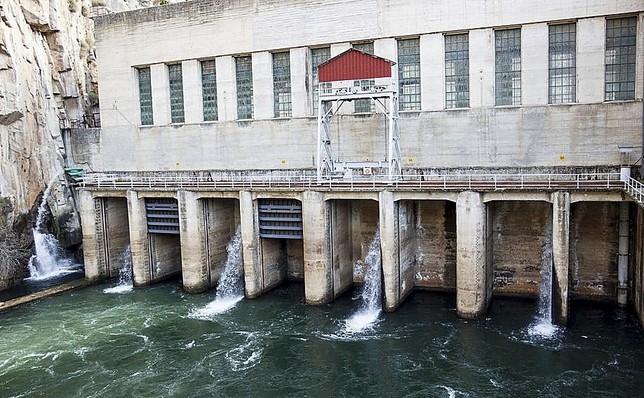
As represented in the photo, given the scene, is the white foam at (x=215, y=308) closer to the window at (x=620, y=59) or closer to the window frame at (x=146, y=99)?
the window frame at (x=146, y=99)

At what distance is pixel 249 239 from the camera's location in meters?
30.6

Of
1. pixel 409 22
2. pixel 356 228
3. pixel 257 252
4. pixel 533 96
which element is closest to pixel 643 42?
pixel 533 96

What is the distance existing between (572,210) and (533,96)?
6025mm

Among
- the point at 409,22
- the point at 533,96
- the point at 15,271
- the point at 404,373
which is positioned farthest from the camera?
→ the point at 15,271

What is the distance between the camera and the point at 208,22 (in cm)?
3688

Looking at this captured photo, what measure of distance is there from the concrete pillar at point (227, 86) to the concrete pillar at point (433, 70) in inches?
470

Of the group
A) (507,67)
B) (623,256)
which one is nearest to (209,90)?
(507,67)

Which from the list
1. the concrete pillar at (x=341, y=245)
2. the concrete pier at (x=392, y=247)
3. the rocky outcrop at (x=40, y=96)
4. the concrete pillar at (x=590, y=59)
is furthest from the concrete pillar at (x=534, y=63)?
the rocky outcrop at (x=40, y=96)

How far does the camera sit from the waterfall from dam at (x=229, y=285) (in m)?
29.4

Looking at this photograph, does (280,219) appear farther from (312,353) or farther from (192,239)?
(312,353)

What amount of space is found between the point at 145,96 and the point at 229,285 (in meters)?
15.7

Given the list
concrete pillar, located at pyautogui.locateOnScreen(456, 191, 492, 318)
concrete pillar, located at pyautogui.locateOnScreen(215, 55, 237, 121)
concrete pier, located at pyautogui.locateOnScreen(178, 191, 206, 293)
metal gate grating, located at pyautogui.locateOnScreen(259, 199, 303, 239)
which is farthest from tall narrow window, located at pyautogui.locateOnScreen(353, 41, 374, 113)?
concrete pier, located at pyautogui.locateOnScreen(178, 191, 206, 293)

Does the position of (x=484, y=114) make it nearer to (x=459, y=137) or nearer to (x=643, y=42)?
(x=459, y=137)

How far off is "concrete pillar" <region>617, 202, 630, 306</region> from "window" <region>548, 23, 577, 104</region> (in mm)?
6123
